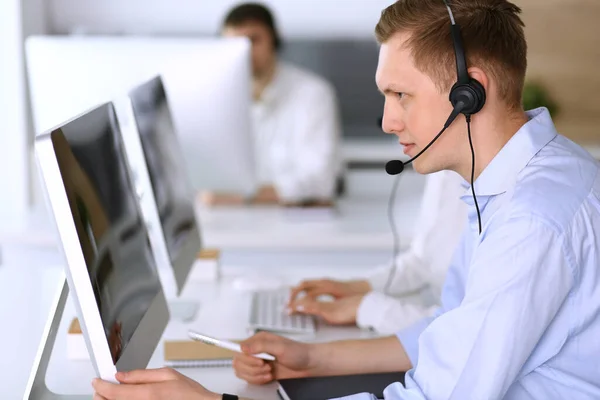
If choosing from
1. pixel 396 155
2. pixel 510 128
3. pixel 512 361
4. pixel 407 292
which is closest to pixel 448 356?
pixel 512 361

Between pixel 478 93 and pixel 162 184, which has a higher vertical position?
pixel 478 93

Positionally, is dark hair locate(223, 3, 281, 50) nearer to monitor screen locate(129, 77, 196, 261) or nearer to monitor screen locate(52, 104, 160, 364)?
monitor screen locate(129, 77, 196, 261)

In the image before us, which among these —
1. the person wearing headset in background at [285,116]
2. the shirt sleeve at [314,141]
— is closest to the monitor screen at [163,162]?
the person wearing headset in background at [285,116]

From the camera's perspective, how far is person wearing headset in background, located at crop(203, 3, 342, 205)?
332 centimetres

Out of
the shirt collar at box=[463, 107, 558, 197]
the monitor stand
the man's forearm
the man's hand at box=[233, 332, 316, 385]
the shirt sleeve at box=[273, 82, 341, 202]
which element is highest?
the shirt collar at box=[463, 107, 558, 197]

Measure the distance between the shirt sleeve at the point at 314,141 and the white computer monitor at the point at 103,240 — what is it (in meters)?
1.92

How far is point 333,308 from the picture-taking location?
1764 mm

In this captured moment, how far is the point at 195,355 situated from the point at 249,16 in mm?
2079

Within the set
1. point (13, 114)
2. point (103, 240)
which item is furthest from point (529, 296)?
point (13, 114)

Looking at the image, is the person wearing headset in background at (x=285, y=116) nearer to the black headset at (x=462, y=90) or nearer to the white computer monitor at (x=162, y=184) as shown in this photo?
the white computer monitor at (x=162, y=184)

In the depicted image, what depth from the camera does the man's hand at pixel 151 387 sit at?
114 cm

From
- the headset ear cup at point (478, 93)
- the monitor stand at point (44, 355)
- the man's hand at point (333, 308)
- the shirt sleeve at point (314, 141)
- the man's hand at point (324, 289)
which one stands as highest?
the headset ear cup at point (478, 93)

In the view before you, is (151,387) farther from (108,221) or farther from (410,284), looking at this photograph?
(410,284)

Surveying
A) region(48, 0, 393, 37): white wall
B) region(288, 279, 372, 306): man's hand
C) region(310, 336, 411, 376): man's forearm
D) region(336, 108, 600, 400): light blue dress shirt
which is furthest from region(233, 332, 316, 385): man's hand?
region(48, 0, 393, 37): white wall
